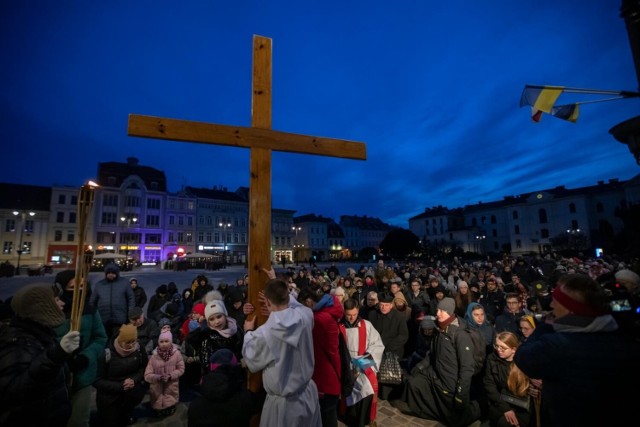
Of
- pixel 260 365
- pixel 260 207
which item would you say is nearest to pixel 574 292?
pixel 260 365

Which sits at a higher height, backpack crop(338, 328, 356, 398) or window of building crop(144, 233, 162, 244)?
window of building crop(144, 233, 162, 244)

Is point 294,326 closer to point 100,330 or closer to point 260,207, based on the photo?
point 260,207

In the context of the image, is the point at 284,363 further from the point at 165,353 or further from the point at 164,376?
the point at 165,353

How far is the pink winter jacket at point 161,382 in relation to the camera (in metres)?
4.62

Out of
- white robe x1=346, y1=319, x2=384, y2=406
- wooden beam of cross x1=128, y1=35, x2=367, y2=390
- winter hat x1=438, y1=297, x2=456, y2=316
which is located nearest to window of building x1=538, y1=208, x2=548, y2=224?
winter hat x1=438, y1=297, x2=456, y2=316

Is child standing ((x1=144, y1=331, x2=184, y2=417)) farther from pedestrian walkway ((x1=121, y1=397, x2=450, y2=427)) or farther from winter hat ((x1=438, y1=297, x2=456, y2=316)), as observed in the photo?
winter hat ((x1=438, y1=297, x2=456, y2=316))

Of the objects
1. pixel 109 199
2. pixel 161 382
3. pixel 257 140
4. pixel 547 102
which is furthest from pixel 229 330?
pixel 109 199

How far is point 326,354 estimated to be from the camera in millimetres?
3156

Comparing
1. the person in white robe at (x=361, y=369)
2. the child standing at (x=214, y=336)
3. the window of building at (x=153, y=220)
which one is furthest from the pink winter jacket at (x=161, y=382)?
the window of building at (x=153, y=220)

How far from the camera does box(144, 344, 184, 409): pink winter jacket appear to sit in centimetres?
462

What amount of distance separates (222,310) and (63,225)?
56.6 metres

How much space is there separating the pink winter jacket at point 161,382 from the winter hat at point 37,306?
2861 millimetres

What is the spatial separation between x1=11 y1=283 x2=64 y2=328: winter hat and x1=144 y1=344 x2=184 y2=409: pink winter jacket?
9.39 ft

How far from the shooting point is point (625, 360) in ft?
6.17
